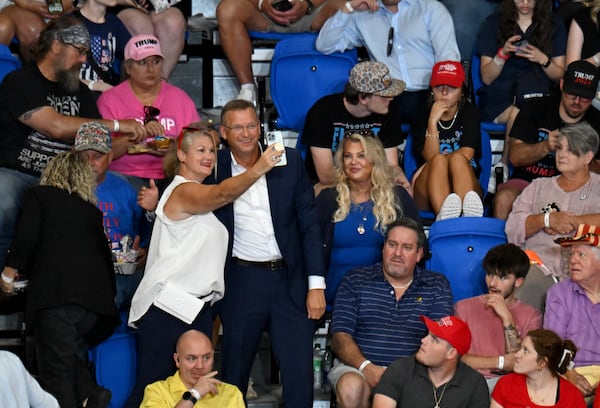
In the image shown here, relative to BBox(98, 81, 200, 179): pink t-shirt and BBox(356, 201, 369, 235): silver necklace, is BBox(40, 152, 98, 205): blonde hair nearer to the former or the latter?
BBox(98, 81, 200, 179): pink t-shirt

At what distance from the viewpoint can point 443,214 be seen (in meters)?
6.70

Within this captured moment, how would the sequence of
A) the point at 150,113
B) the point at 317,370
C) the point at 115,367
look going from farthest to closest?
the point at 150,113
the point at 317,370
the point at 115,367

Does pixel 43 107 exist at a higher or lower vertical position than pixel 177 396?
higher

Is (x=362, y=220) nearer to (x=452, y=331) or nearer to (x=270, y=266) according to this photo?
(x=270, y=266)

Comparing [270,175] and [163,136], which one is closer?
[270,175]

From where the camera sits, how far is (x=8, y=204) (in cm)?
639

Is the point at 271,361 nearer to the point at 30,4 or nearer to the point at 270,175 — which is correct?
the point at 270,175

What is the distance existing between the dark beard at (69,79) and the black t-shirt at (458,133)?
6.76ft

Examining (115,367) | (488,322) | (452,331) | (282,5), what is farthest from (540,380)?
(282,5)

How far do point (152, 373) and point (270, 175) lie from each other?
112 cm

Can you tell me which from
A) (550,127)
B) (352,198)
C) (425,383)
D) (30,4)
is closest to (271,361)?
(352,198)

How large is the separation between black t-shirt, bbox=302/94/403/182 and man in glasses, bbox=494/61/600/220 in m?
0.72

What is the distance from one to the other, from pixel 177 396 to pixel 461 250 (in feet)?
6.16

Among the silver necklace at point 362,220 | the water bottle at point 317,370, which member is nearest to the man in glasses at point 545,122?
the silver necklace at point 362,220
